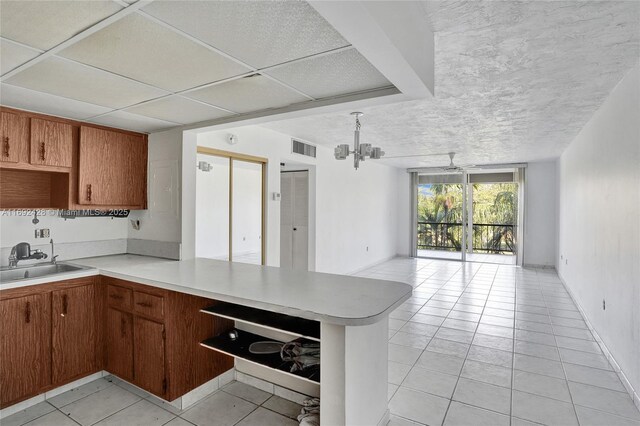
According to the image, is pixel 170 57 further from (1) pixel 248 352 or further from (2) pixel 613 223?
(2) pixel 613 223

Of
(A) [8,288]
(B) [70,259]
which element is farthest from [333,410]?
(B) [70,259]

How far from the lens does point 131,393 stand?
2.59 metres

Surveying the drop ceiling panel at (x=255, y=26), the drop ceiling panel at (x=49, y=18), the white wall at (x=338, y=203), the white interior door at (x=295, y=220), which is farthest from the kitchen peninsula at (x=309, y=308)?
the white interior door at (x=295, y=220)

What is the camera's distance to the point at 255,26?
151 centimetres

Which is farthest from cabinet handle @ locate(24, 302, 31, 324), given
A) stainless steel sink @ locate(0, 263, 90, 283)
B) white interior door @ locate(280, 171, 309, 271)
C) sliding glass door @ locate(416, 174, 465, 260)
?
sliding glass door @ locate(416, 174, 465, 260)

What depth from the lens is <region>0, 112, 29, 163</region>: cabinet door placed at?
2537 millimetres

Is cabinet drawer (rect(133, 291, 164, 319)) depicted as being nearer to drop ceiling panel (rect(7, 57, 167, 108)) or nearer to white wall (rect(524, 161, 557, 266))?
drop ceiling panel (rect(7, 57, 167, 108))

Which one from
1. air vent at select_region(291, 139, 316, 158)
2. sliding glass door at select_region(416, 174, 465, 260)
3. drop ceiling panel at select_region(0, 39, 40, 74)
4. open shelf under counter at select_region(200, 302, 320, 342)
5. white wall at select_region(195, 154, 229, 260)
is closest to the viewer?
drop ceiling panel at select_region(0, 39, 40, 74)

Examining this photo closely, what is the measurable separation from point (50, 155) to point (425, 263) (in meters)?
7.73

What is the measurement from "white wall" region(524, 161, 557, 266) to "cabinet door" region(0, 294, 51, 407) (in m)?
9.02

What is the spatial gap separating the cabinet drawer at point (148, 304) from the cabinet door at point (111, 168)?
3.87 feet

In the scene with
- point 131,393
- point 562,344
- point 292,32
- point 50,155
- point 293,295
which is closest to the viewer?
point 292,32

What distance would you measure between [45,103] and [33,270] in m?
1.40

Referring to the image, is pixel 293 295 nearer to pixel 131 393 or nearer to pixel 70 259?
pixel 131 393
